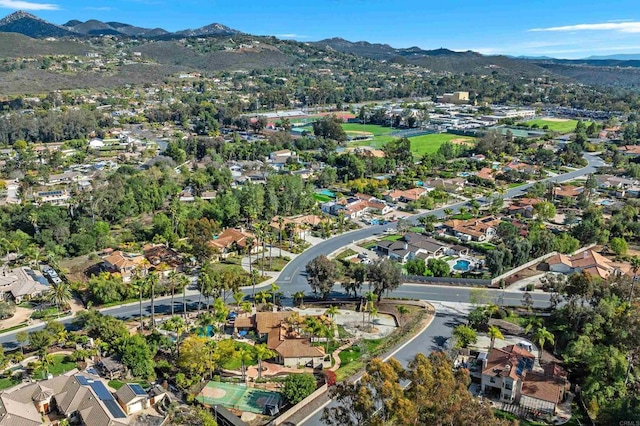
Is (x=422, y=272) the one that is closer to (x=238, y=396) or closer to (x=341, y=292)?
(x=341, y=292)

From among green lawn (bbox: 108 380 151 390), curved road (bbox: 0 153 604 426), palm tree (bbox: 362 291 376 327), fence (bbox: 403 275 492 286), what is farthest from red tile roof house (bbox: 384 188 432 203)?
green lawn (bbox: 108 380 151 390)

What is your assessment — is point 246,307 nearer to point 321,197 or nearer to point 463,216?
point 463,216

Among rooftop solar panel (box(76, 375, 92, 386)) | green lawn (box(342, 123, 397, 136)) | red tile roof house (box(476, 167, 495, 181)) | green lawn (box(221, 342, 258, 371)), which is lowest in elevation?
green lawn (box(221, 342, 258, 371))

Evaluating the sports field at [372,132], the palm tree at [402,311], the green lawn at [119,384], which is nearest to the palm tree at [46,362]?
the green lawn at [119,384]

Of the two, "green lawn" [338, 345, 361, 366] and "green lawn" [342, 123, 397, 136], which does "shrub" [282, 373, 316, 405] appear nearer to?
"green lawn" [338, 345, 361, 366]

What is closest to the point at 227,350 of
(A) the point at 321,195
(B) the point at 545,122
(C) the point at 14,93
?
(A) the point at 321,195

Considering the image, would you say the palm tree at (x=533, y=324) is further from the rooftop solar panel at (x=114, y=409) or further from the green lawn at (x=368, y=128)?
the green lawn at (x=368, y=128)
